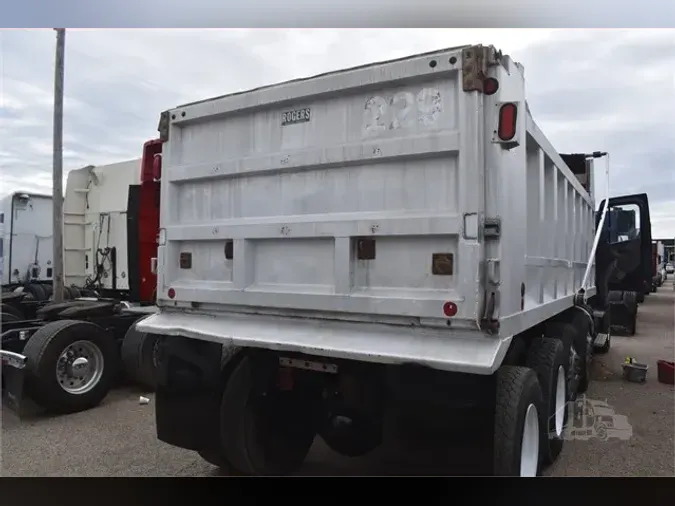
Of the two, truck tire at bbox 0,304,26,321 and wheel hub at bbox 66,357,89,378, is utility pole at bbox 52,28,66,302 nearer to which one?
truck tire at bbox 0,304,26,321

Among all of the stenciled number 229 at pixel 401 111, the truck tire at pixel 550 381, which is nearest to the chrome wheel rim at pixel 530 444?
the truck tire at pixel 550 381

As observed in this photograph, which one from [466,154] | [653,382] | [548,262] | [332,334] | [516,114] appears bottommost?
[653,382]

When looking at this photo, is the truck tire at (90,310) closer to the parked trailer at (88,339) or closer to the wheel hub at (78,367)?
the parked trailer at (88,339)

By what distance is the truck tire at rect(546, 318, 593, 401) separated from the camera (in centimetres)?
479

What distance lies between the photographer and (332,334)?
10.4 ft

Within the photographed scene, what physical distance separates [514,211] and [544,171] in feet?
4.27

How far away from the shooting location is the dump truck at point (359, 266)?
2779mm

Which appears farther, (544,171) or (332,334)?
(544,171)

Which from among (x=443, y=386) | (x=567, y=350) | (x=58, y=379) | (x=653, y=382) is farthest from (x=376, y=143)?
(x=653, y=382)

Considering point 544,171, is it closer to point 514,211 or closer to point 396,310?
point 514,211

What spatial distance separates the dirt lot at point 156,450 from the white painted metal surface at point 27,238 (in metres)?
5.92

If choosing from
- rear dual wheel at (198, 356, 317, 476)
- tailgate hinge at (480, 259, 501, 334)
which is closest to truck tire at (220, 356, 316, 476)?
rear dual wheel at (198, 356, 317, 476)

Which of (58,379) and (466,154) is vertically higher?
(466,154)

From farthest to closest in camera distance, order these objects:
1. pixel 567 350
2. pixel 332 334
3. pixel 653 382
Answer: pixel 653 382 < pixel 567 350 < pixel 332 334
